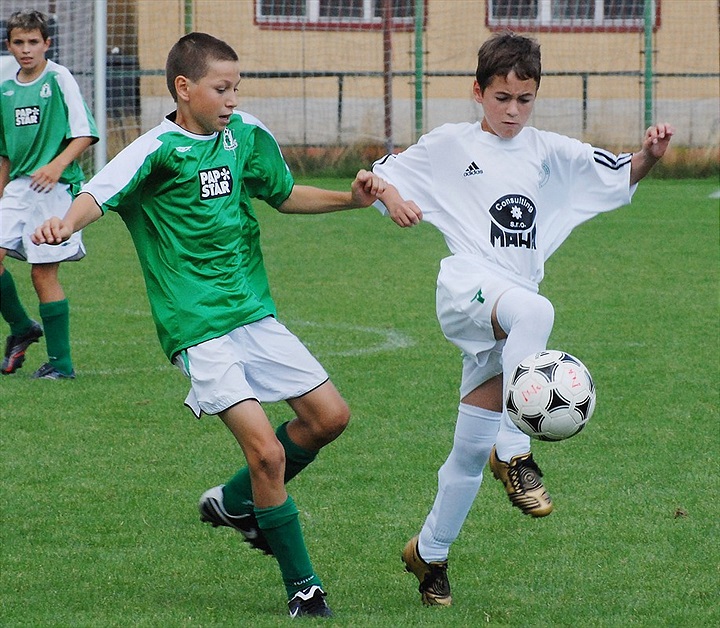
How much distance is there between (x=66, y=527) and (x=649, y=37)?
47.4 ft

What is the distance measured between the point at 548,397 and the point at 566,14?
53.4ft

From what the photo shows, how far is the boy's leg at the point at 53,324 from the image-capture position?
7.38 meters

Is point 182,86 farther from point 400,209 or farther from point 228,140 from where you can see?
point 400,209

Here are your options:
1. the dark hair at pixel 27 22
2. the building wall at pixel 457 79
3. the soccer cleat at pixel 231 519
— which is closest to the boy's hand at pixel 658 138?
the soccer cleat at pixel 231 519

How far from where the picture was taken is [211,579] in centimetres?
438

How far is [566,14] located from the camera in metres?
19.2

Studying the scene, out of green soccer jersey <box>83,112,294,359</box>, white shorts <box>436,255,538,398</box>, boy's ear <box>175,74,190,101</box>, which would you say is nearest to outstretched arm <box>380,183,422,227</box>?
white shorts <box>436,255,538,398</box>

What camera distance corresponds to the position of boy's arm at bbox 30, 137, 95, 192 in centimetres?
717

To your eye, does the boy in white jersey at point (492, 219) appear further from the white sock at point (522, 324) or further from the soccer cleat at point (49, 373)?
the soccer cleat at point (49, 373)

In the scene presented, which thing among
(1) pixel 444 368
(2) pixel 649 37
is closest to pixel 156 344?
(1) pixel 444 368

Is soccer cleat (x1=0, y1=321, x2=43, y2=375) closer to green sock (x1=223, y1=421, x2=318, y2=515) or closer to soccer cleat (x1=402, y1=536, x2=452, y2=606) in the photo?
green sock (x1=223, y1=421, x2=318, y2=515)

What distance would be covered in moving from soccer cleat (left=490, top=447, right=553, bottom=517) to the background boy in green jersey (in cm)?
55

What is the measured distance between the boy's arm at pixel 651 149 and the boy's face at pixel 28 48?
158 inches

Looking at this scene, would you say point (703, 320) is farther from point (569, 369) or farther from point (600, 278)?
point (569, 369)
